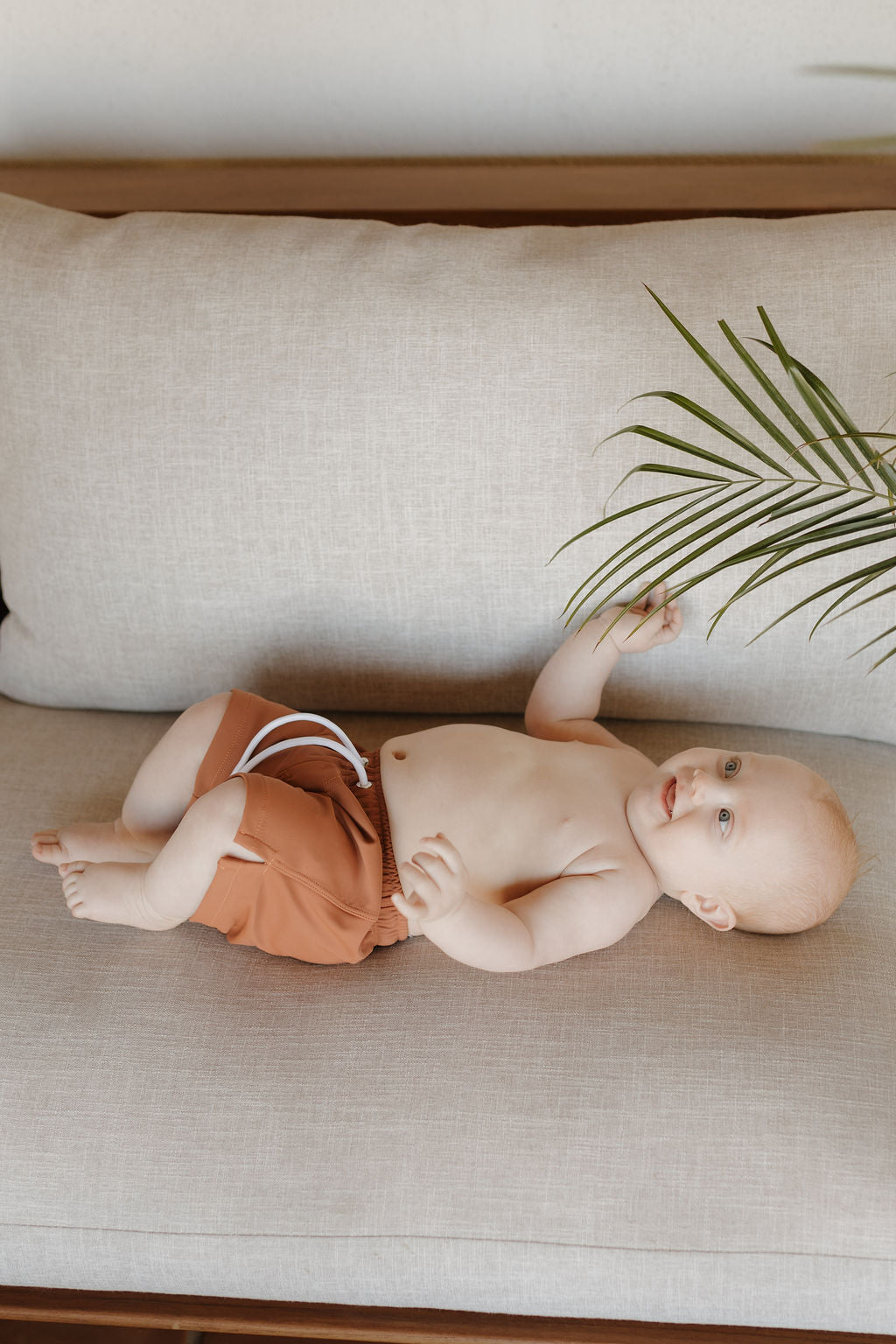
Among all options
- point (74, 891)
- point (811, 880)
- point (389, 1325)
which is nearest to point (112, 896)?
point (74, 891)

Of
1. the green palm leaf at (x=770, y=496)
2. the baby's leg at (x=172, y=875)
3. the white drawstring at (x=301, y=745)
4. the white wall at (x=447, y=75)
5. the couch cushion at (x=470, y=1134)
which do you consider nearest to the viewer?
the green palm leaf at (x=770, y=496)

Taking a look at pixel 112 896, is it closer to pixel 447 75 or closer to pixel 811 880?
pixel 811 880

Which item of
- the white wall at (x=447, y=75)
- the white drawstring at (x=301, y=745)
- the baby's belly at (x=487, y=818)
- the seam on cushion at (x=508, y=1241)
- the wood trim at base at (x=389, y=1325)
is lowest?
the wood trim at base at (x=389, y=1325)

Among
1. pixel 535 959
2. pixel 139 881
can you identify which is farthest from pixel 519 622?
pixel 139 881

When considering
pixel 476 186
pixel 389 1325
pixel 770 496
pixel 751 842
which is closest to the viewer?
pixel 770 496

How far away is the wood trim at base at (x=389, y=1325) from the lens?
37.8 inches

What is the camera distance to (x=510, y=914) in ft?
3.39

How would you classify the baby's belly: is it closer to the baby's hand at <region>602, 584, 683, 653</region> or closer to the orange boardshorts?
the orange boardshorts

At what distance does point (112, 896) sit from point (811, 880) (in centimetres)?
76

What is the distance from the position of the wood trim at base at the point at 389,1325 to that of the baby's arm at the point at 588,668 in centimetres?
63

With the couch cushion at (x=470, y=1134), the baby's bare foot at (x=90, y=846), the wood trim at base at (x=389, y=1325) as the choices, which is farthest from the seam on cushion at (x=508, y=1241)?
the baby's bare foot at (x=90, y=846)

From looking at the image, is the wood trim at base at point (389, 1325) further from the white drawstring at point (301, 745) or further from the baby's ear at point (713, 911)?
the white drawstring at point (301, 745)

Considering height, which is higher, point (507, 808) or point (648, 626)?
point (648, 626)

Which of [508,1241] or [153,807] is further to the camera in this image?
[153,807]
